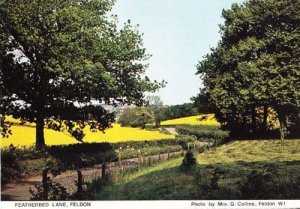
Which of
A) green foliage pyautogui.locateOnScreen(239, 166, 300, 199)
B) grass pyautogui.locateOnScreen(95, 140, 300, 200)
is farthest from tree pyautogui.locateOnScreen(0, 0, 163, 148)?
green foliage pyautogui.locateOnScreen(239, 166, 300, 199)

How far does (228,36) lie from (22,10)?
Result: 10.2 m

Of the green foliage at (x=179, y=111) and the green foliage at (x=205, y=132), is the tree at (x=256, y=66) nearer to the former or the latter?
the green foliage at (x=205, y=132)

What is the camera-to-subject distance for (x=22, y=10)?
17875mm

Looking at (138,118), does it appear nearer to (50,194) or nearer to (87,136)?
(87,136)

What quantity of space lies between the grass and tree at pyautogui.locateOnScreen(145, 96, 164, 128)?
441cm

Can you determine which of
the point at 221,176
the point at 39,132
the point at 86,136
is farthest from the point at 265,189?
the point at 86,136

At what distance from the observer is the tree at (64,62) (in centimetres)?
1878

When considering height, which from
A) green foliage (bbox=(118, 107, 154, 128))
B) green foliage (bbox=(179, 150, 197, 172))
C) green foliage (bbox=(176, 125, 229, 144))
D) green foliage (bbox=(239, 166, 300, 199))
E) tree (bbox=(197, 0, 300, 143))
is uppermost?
tree (bbox=(197, 0, 300, 143))

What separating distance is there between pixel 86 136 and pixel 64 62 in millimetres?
7256

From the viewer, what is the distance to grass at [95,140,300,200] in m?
12.3

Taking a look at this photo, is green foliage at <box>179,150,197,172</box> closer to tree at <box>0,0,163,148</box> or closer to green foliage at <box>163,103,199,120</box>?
tree at <box>0,0,163,148</box>

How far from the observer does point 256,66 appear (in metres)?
20.1

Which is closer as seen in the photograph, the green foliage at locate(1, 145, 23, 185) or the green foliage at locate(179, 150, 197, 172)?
the green foliage at locate(1, 145, 23, 185)

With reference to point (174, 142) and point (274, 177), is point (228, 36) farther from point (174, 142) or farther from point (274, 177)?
point (274, 177)
